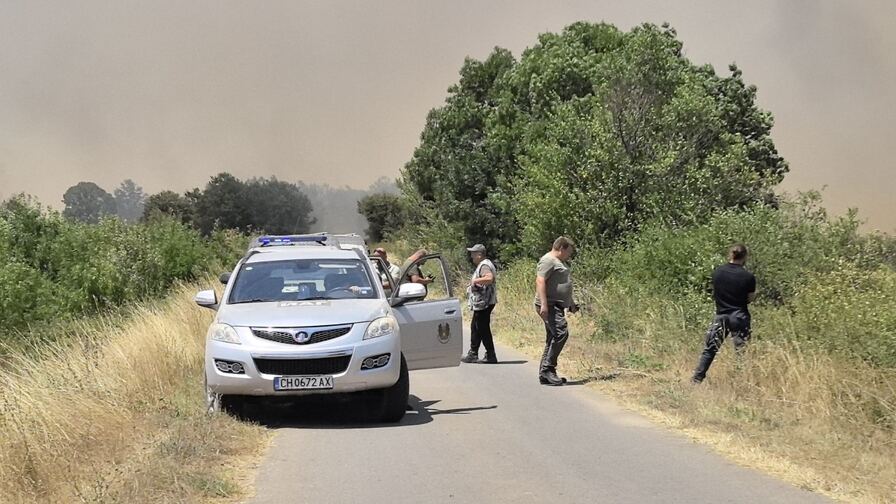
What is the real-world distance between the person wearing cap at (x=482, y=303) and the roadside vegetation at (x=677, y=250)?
4.28 feet

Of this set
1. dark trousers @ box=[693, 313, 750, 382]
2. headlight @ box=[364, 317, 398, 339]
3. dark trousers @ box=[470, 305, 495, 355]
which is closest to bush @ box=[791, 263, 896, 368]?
dark trousers @ box=[693, 313, 750, 382]

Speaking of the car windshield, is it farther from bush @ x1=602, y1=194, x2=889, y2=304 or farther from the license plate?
bush @ x1=602, y1=194, x2=889, y2=304

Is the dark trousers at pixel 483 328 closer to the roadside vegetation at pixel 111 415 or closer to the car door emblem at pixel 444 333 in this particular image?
the car door emblem at pixel 444 333

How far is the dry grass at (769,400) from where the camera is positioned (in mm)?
7617

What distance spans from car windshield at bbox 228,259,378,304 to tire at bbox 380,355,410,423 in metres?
1.16

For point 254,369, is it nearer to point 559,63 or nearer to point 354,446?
point 354,446

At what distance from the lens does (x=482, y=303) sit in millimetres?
15367

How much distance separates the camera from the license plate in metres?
9.45

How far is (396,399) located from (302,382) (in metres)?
1.05

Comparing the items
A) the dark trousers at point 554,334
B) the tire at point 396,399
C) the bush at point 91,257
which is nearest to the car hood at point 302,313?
the tire at point 396,399

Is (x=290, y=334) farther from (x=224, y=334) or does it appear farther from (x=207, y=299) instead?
(x=207, y=299)

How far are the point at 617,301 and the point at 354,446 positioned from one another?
980cm

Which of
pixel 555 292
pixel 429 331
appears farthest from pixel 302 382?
pixel 555 292

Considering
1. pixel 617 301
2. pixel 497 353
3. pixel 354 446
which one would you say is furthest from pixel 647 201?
pixel 354 446
